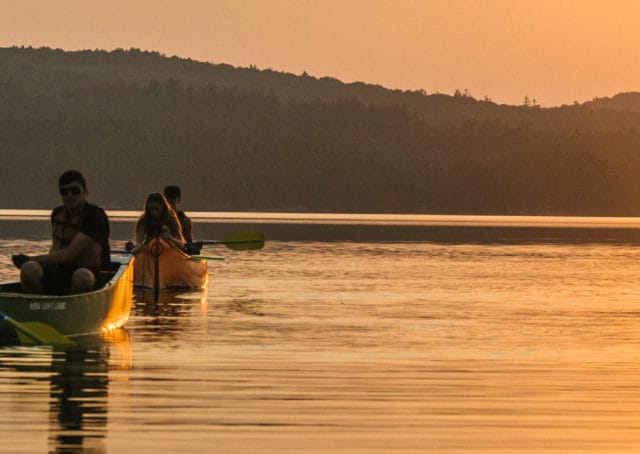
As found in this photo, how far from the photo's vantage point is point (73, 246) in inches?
869

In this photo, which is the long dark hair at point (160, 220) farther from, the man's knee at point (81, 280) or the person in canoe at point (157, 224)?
the man's knee at point (81, 280)

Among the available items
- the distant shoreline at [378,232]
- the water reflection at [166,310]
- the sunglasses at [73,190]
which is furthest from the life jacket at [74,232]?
the distant shoreline at [378,232]

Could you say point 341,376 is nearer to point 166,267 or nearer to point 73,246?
point 73,246

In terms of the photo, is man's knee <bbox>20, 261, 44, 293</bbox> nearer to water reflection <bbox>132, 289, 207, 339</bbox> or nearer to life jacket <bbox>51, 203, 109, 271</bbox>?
life jacket <bbox>51, 203, 109, 271</bbox>

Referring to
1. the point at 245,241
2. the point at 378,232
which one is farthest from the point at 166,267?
the point at 378,232

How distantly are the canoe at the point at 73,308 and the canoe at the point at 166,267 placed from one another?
8.10m

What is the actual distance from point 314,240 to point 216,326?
50.7 metres

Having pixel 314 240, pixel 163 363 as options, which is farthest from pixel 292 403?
pixel 314 240

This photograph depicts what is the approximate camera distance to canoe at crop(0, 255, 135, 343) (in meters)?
21.5

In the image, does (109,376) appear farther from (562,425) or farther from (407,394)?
(562,425)

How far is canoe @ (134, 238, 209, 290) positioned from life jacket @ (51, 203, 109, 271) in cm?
1085

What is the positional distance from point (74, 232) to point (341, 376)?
4664mm

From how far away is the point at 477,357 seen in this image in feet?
71.0

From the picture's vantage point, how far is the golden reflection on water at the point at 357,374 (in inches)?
572
